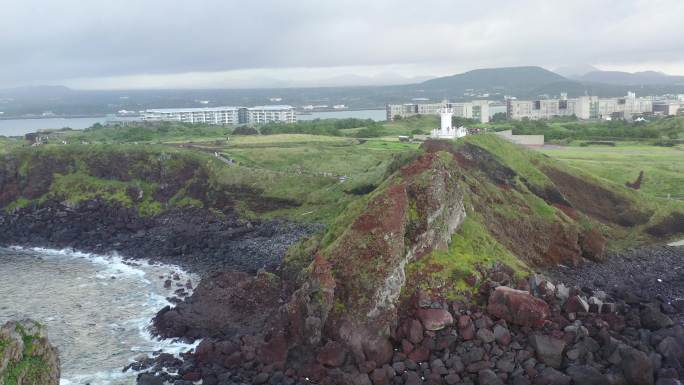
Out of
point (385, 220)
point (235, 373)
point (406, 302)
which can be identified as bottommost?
point (235, 373)

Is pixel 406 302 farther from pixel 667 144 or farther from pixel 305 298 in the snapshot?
pixel 667 144

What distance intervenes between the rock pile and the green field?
36403mm

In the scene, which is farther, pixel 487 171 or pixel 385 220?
pixel 487 171

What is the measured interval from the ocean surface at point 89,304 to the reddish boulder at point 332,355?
27.7 ft

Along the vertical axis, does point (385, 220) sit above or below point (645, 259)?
above

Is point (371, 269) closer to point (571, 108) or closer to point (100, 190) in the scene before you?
point (100, 190)

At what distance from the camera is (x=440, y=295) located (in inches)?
1189

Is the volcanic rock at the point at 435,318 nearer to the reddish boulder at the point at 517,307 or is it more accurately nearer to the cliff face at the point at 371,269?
the cliff face at the point at 371,269

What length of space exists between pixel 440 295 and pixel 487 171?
24.2 metres

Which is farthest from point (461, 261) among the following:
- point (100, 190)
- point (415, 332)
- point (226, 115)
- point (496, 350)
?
point (226, 115)

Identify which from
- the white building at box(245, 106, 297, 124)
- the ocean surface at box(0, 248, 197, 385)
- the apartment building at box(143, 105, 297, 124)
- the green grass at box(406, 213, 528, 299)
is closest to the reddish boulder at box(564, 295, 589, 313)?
the green grass at box(406, 213, 528, 299)

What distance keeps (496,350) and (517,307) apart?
2.63 meters

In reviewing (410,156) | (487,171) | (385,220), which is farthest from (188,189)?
(385,220)

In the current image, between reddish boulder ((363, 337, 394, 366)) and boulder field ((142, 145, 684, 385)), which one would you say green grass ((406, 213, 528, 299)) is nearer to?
boulder field ((142, 145, 684, 385))
